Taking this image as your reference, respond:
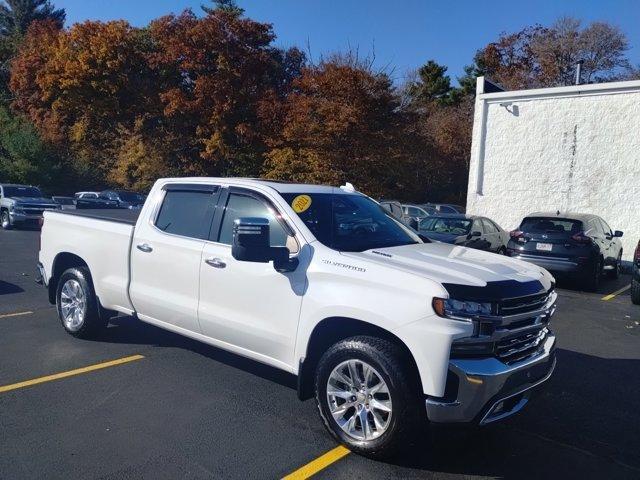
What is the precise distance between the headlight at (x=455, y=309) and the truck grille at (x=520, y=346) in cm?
31

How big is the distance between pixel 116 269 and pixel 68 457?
2.44 meters

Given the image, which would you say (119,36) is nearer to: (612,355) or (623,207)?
(623,207)

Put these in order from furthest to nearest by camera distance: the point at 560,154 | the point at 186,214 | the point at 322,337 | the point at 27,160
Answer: the point at 27,160 < the point at 560,154 < the point at 186,214 < the point at 322,337

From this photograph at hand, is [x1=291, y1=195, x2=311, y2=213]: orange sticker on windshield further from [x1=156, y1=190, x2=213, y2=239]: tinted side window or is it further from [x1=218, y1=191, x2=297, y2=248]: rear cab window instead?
[x1=156, y1=190, x2=213, y2=239]: tinted side window

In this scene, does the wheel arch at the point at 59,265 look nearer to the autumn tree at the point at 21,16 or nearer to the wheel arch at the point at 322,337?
the wheel arch at the point at 322,337

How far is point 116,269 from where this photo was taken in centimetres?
577

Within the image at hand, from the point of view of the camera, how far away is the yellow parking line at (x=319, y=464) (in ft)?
11.7

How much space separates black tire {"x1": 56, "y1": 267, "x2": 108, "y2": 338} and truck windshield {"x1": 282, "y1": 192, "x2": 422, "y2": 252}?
279cm

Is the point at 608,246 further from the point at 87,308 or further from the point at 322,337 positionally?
the point at 87,308

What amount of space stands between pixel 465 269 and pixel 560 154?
16.3 metres

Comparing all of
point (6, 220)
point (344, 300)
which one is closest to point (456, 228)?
point (344, 300)

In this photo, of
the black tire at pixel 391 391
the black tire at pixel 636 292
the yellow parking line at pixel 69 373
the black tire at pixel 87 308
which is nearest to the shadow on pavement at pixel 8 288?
the black tire at pixel 87 308

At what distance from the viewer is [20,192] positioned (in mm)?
22672

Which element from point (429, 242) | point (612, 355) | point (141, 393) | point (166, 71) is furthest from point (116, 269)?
point (166, 71)
